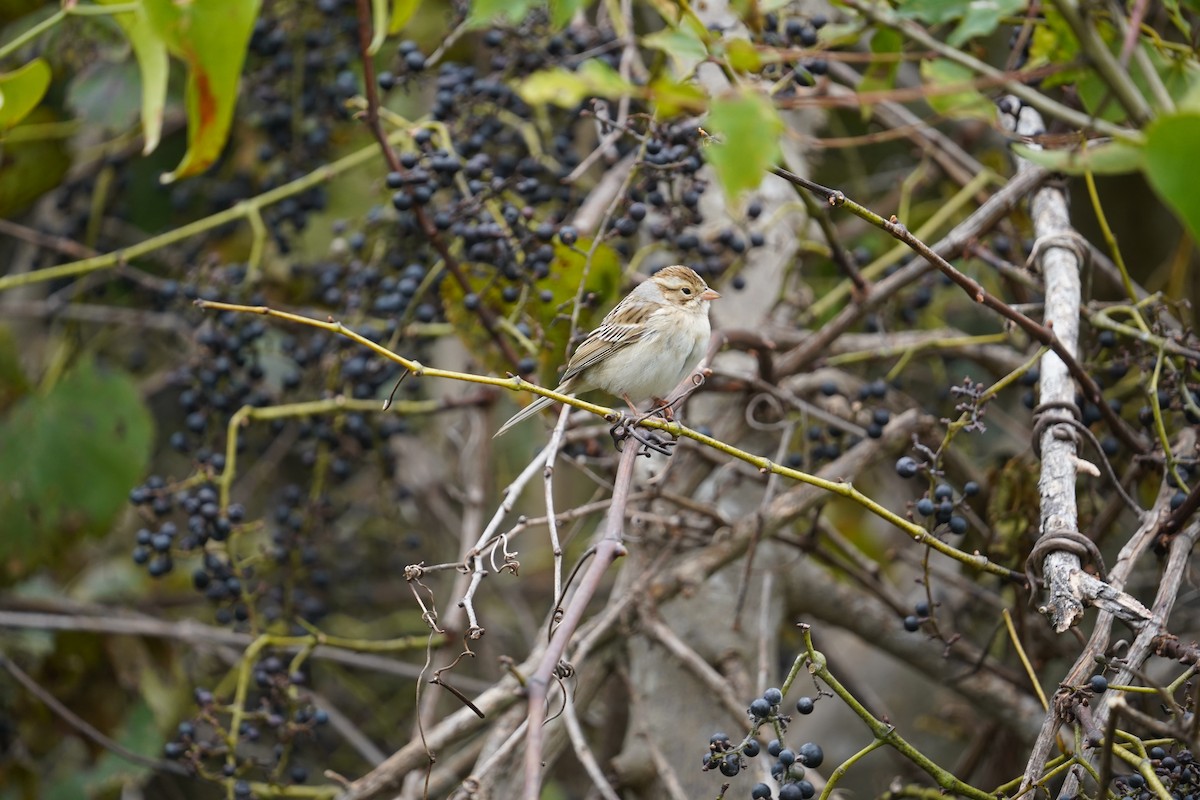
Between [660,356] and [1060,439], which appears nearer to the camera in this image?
[1060,439]

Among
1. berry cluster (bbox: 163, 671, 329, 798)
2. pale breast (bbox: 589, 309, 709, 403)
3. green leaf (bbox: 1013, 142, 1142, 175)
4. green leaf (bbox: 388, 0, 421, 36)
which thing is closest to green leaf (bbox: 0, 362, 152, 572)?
berry cluster (bbox: 163, 671, 329, 798)

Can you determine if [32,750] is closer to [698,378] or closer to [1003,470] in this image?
[698,378]

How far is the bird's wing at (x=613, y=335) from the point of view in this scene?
10.3 ft

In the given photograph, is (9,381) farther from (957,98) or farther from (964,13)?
(964,13)

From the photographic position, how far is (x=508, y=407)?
5.79 meters

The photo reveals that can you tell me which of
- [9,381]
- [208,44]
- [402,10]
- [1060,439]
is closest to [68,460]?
[9,381]

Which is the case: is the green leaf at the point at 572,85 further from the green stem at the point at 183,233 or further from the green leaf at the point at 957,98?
the green stem at the point at 183,233

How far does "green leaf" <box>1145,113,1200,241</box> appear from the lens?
1364 mm

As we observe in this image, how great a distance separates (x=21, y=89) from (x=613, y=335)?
1618 mm

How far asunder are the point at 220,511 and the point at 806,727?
2.85 metres

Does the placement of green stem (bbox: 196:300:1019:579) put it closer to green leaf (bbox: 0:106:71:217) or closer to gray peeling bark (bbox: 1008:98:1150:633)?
gray peeling bark (bbox: 1008:98:1150:633)

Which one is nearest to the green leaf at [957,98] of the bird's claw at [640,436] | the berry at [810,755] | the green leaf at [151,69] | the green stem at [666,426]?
the green stem at [666,426]

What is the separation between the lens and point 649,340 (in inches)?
126

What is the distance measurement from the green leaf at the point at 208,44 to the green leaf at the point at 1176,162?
1.81 meters
